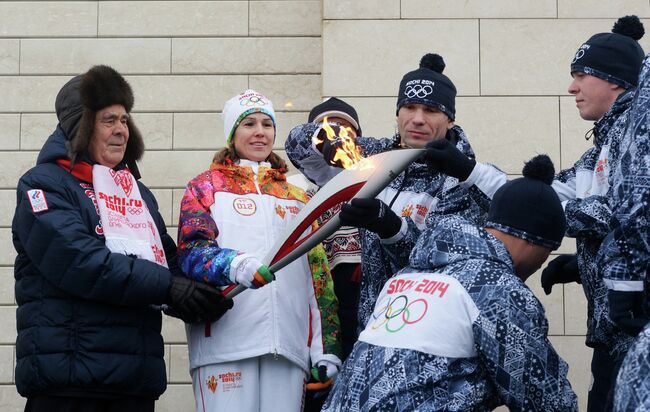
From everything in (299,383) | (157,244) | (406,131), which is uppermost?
(406,131)

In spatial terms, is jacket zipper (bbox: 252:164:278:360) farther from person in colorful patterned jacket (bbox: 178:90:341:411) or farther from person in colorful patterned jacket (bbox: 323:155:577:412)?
person in colorful patterned jacket (bbox: 323:155:577:412)

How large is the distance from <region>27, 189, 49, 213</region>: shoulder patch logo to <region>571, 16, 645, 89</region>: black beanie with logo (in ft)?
7.29

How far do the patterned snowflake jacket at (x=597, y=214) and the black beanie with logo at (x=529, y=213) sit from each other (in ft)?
1.38

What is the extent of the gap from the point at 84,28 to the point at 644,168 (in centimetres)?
536

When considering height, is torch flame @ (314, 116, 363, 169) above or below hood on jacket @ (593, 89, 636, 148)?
below

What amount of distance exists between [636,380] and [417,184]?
2.36m

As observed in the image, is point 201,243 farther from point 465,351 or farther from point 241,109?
point 465,351

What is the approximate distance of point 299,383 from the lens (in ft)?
15.9

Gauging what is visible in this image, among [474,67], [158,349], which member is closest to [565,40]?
[474,67]

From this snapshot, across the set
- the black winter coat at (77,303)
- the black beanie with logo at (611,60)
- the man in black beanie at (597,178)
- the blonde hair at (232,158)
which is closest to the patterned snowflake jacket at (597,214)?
the man in black beanie at (597,178)

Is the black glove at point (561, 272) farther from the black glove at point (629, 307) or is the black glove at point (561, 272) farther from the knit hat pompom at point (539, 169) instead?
the black glove at point (629, 307)

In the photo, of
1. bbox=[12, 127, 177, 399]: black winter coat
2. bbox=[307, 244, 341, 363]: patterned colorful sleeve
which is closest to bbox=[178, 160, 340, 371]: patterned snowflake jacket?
bbox=[307, 244, 341, 363]: patterned colorful sleeve

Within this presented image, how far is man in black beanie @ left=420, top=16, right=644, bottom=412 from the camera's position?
14.3 ft

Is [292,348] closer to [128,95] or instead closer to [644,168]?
[128,95]
